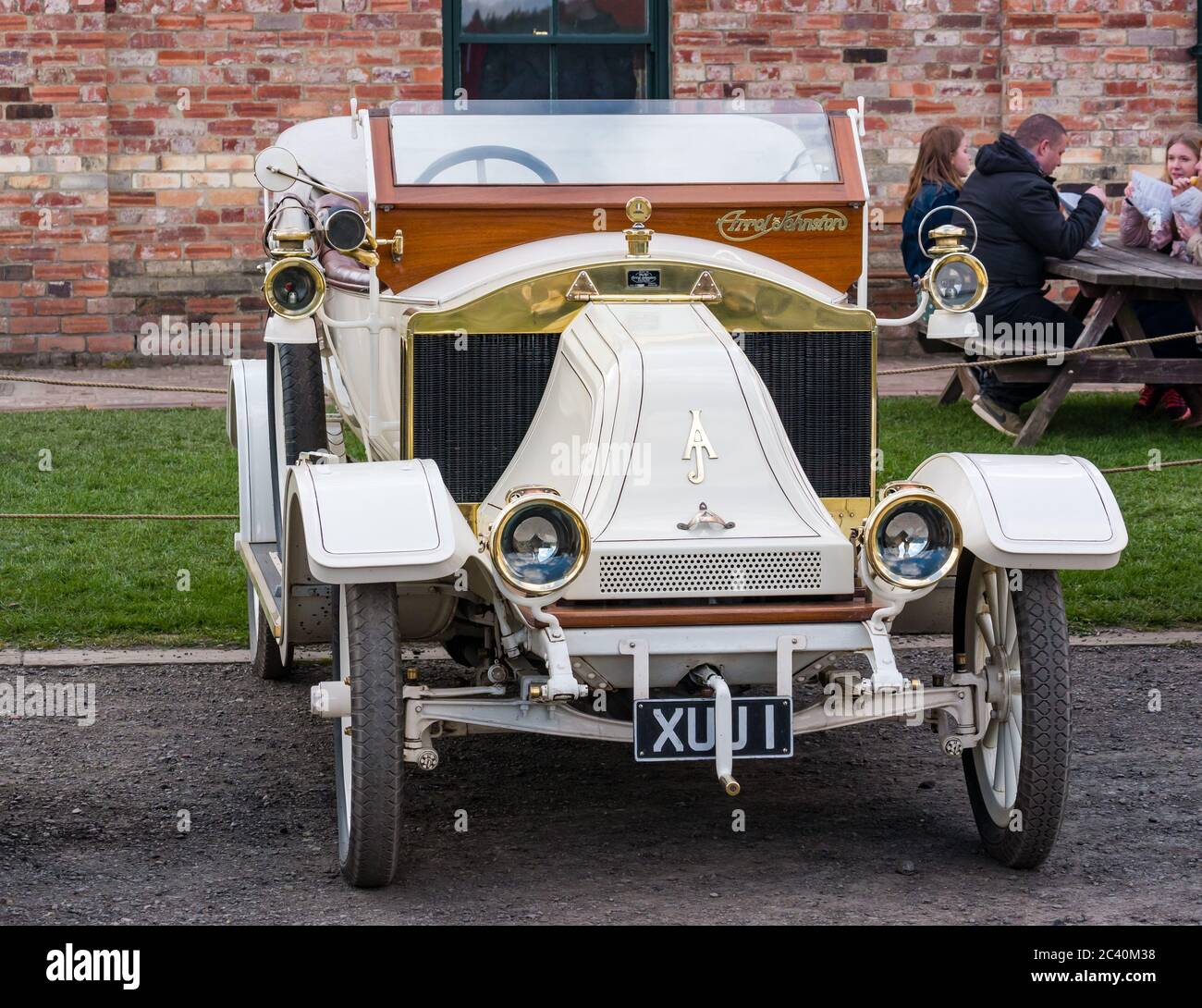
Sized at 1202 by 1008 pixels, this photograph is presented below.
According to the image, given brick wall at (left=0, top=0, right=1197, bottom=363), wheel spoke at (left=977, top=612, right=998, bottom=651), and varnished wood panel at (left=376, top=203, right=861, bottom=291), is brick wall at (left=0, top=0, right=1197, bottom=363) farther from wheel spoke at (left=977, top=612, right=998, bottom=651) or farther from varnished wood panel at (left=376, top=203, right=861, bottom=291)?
wheel spoke at (left=977, top=612, right=998, bottom=651)

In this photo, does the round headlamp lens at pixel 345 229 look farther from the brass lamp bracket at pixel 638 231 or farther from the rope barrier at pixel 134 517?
the rope barrier at pixel 134 517

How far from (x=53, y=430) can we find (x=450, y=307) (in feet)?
19.4

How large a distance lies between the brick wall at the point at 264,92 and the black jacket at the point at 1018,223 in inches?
99.1

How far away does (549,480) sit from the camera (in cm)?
473

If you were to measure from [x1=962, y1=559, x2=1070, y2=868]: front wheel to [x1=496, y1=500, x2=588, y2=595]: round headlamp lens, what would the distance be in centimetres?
107

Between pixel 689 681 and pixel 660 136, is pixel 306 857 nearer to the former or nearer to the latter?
pixel 689 681

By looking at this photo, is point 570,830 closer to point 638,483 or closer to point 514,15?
point 638,483

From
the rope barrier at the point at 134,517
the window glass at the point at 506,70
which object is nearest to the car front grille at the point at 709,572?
the rope barrier at the point at 134,517

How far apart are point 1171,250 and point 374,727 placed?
7.95 metres

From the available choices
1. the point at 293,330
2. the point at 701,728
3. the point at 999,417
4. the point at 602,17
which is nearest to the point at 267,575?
the point at 293,330

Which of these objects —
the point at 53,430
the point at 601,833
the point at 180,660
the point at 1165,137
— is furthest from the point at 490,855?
the point at 1165,137

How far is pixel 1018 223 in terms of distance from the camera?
10.2 meters

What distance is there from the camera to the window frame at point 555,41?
12.8m

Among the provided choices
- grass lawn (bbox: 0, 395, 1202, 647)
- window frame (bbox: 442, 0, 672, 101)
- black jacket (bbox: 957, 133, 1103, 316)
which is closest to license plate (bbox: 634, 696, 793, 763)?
grass lawn (bbox: 0, 395, 1202, 647)
